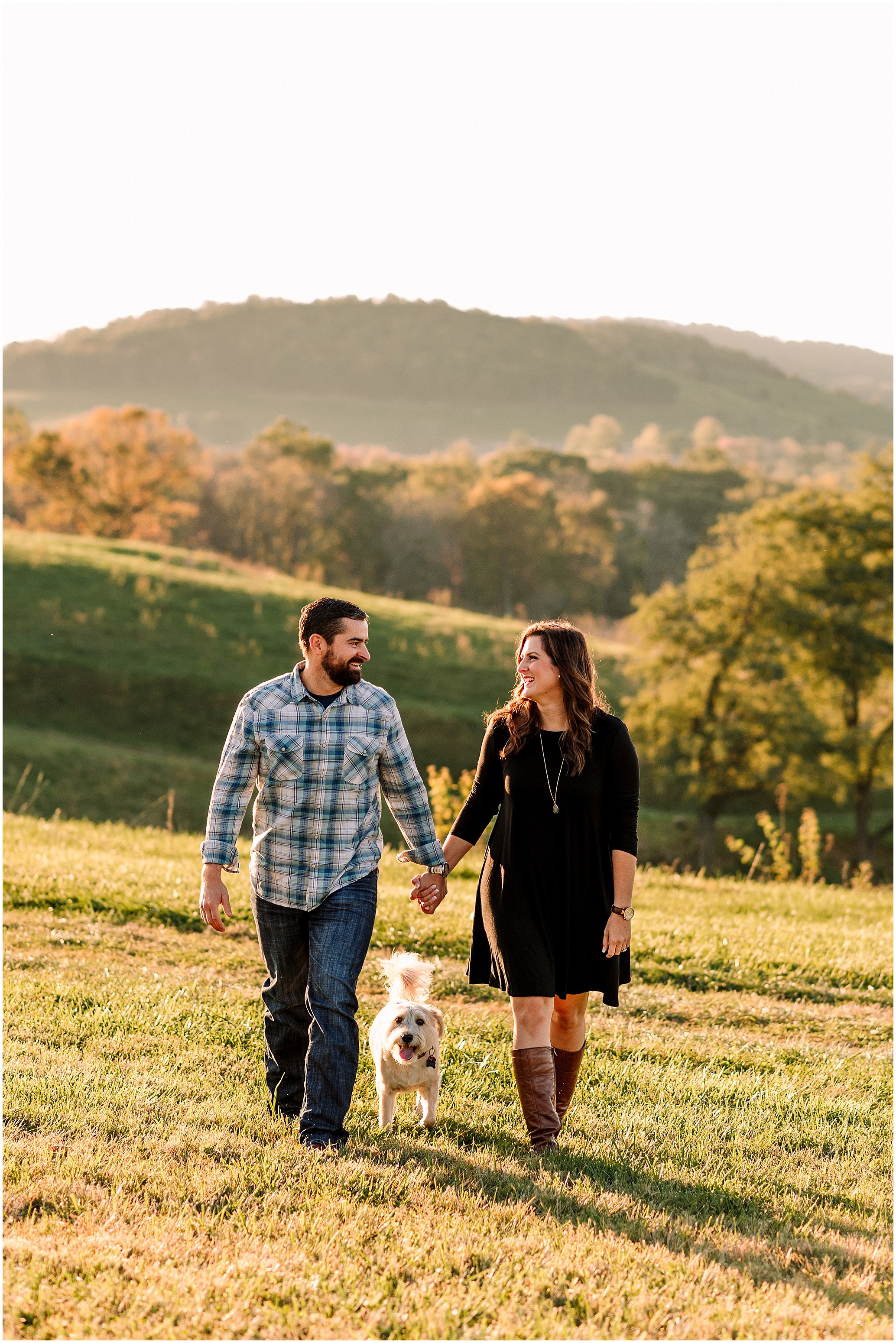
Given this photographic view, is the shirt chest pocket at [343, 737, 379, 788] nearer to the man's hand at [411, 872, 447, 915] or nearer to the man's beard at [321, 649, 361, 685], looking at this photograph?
the man's beard at [321, 649, 361, 685]

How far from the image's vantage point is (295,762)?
5262mm

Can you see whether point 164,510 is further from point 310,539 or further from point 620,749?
point 620,749

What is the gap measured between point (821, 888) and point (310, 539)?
167ft

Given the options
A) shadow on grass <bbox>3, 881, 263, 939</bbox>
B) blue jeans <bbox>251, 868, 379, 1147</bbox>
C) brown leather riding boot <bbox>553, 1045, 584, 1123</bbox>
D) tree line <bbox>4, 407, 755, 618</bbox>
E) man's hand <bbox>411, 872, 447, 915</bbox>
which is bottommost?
shadow on grass <bbox>3, 881, 263, 939</bbox>

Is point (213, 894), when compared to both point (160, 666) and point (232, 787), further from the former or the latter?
point (160, 666)

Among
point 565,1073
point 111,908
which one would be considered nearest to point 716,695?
point 111,908

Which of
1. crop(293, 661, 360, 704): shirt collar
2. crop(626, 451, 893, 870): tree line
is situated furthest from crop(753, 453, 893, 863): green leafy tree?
crop(293, 661, 360, 704): shirt collar

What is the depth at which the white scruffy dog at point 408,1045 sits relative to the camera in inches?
206

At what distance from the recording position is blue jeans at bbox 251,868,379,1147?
16.7 feet

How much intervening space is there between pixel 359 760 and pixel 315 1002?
1.13 m

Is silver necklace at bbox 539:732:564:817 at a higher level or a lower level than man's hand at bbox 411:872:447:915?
higher

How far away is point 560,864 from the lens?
5.26 meters

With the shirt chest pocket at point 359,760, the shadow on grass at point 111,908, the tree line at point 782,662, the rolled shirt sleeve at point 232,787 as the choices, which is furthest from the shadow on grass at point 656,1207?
A: the tree line at point 782,662

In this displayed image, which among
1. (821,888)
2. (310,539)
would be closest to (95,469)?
(310,539)
